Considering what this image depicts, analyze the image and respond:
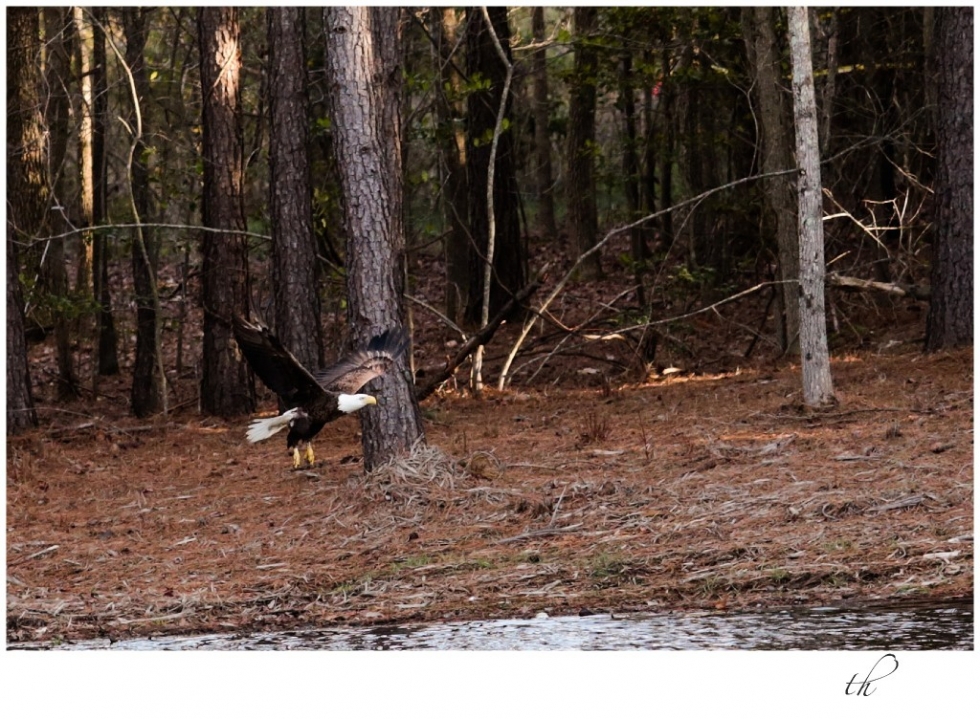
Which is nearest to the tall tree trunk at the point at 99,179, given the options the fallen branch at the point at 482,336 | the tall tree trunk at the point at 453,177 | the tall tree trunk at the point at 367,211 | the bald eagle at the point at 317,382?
the tall tree trunk at the point at 453,177

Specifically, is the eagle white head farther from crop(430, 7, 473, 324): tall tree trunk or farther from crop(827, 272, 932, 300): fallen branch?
crop(430, 7, 473, 324): tall tree trunk

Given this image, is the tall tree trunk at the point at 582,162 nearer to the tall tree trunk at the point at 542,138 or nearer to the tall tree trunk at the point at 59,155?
the tall tree trunk at the point at 542,138

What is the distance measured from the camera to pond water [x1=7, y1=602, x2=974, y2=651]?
564 cm

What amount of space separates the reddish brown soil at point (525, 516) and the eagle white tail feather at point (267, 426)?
63cm

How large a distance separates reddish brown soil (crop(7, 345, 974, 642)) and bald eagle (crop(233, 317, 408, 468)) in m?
0.62

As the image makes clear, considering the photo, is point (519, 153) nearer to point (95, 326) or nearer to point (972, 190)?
point (95, 326)

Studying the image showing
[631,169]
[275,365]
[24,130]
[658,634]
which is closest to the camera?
[658,634]

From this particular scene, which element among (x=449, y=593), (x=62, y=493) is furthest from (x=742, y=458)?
(x=62, y=493)

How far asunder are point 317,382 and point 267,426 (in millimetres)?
494

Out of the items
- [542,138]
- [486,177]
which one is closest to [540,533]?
[486,177]

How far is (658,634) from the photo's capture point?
5.86m

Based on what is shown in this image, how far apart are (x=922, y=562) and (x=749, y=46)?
7885 millimetres

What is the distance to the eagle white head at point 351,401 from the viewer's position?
850 centimetres

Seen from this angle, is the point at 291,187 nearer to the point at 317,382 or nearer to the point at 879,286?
the point at 317,382
